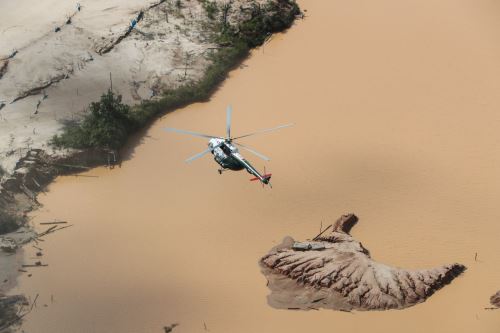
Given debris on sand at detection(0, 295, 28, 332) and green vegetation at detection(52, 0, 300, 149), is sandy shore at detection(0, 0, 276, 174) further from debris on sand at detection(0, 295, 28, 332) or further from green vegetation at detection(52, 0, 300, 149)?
debris on sand at detection(0, 295, 28, 332)

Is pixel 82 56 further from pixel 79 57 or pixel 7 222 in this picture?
pixel 7 222

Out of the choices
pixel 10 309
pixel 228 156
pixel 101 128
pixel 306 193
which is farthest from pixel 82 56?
pixel 10 309

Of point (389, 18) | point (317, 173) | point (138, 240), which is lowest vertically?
point (138, 240)

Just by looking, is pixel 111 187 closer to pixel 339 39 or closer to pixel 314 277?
pixel 314 277

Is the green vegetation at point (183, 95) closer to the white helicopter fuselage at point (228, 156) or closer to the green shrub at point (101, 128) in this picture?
the green shrub at point (101, 128)

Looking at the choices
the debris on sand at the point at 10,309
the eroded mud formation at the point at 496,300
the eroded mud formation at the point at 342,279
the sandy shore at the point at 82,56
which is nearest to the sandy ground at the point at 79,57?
the sandy shore at the point at 82,56

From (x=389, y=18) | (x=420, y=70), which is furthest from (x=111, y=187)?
(x=389, y=18)
